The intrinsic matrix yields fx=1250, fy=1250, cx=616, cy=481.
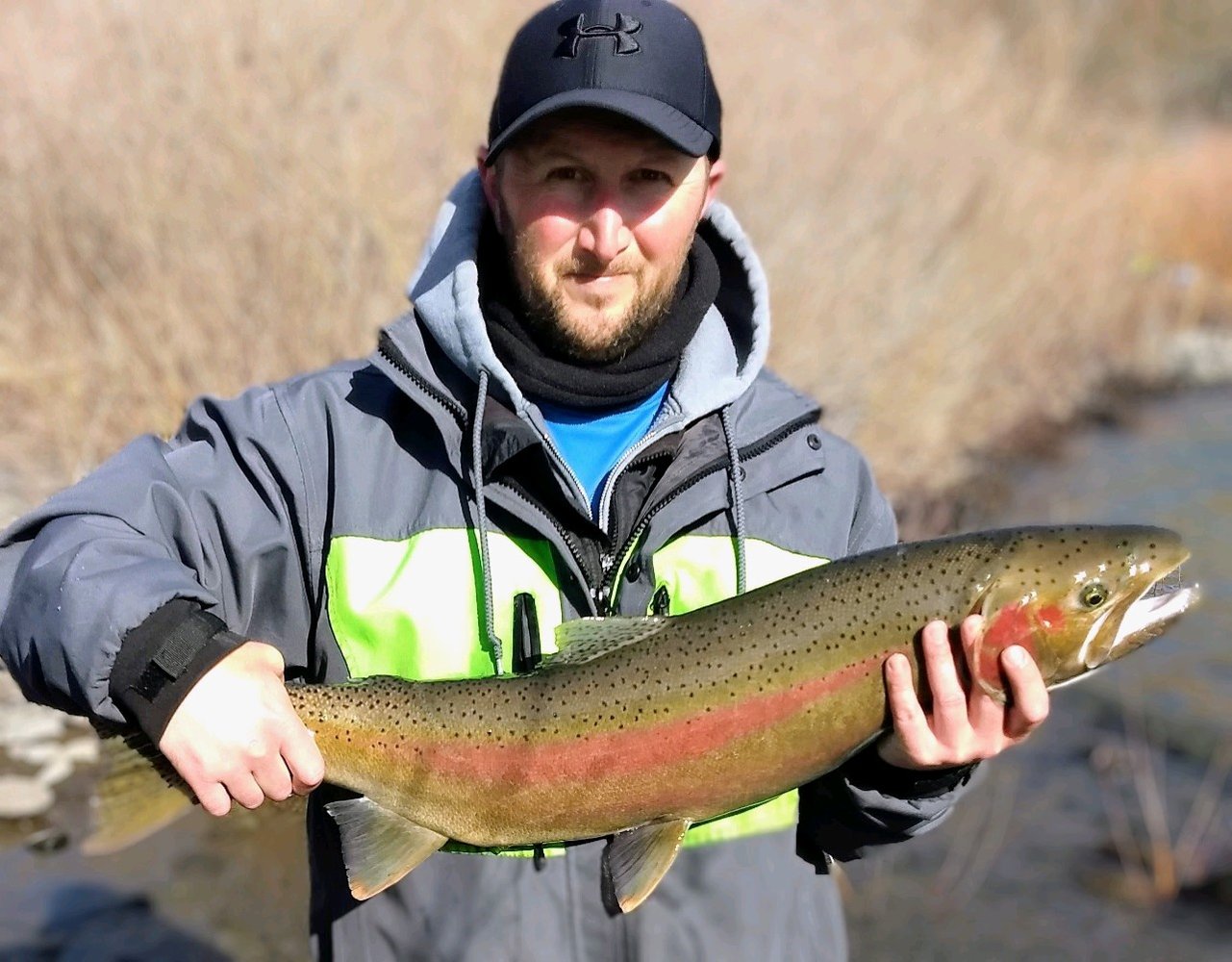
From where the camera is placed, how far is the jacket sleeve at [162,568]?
2006mm

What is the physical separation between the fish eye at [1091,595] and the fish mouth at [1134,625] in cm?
3

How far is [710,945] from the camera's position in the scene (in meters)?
2.54

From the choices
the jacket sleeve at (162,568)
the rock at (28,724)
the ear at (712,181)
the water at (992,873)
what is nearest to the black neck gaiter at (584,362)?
the ear at (712,181)

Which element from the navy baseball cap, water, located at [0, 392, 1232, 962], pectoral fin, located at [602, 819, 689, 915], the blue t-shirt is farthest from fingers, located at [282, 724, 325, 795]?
water, located at [0, 392, 1232, 962]

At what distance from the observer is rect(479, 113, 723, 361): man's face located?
264 centimetres

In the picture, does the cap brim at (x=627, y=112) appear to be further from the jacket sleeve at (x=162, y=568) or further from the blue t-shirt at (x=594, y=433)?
the jacket sleeve at (x=162, y=568)

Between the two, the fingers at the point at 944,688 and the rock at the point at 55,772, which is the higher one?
the rock at the point at 55,772

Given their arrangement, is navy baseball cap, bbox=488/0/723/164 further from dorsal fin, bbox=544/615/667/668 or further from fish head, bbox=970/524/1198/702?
fish head, bbox=970/524/1198/702

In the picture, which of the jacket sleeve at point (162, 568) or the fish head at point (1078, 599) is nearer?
the jacket sleeve at point (162, 568)

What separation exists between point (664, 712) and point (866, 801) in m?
0.44

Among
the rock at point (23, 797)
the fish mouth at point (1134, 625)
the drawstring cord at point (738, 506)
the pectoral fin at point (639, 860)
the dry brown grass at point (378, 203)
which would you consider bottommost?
the pectoral fin at point (639, 860)

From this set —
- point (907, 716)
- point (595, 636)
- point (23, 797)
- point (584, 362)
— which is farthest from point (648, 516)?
point (23, 797)

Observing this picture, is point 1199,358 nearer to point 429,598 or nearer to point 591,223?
point 591,223

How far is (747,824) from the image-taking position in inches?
104
